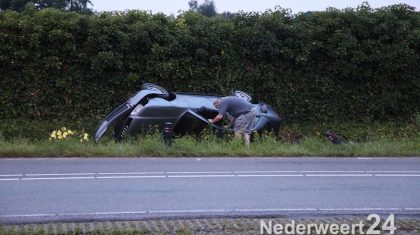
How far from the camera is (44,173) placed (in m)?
12.2

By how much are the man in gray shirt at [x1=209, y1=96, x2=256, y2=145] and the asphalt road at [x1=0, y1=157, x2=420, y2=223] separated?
166 cm

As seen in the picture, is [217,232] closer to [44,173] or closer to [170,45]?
[44,173]

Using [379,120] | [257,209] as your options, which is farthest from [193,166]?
[379,120]

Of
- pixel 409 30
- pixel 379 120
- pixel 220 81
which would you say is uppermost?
pixel 409 30

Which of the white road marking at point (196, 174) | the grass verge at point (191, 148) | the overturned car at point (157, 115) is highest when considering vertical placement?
the overturned car at point (157, 115)

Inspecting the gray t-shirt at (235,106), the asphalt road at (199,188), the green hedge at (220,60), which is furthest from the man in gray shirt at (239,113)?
the green hedge at (220,60)

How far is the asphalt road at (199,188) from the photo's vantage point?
9156 mm

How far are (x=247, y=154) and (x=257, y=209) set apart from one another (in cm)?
578

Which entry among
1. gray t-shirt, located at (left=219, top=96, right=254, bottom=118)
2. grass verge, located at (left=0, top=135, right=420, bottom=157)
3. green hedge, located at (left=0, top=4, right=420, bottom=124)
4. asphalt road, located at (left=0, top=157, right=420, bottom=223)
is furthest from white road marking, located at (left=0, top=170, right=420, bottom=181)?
green hedge, located at (left=0, top=4, right=420, bottom=124)

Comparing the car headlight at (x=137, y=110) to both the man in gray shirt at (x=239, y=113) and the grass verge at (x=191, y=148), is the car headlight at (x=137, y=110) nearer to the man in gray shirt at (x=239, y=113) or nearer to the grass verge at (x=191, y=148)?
the grass verge at (x=191, y=148)

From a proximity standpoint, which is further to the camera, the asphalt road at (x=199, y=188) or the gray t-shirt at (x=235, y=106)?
the gray t-shirt at (x=235, y=106)

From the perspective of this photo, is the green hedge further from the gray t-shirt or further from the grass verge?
the grass verge

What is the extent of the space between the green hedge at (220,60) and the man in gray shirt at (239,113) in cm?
473

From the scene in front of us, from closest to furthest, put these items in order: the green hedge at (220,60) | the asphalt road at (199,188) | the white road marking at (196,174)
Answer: the asphalt road at (199,188)
the white road marking at (196,174)
the green hedge at (220,60)
